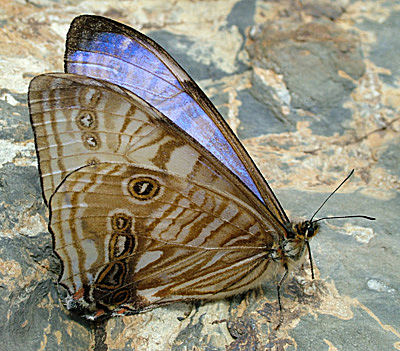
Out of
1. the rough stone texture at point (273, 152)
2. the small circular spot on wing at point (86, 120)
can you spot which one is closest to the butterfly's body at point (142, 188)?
the small circular spot on wing at point (86, 120)

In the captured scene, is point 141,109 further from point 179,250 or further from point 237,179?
point 179,250

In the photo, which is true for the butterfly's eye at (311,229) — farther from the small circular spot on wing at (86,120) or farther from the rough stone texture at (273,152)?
the small circular spot on wing at (86,120)

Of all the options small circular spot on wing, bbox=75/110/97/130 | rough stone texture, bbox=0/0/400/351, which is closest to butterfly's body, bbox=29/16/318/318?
small circular spot on wing, bbox=75/110/97/130

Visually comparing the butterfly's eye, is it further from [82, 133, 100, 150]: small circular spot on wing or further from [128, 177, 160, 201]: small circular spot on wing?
[82, 133, 100, 150]: small circular spot on wing

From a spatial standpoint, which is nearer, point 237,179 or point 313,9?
point 237,179

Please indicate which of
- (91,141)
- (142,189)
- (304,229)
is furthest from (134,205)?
(304,229)

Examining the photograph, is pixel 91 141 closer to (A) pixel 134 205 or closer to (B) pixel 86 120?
(B) pixel 86 120

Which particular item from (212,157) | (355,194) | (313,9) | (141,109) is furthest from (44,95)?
(313,9)
